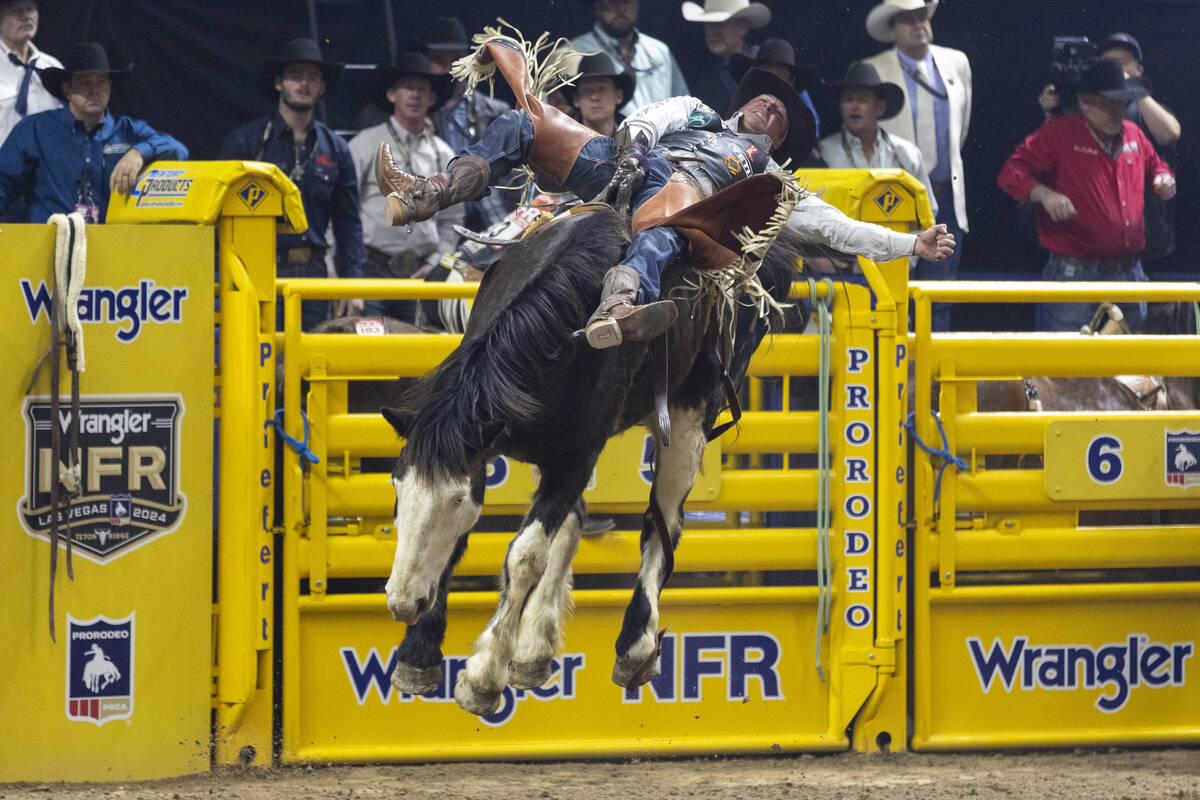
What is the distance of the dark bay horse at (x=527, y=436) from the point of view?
3301 millimetres

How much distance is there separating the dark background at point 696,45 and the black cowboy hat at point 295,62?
1.64 ft

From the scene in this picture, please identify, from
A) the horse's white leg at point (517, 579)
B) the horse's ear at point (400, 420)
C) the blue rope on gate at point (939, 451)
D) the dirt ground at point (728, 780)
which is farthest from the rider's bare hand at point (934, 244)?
the dirt ground at point (728, 780)

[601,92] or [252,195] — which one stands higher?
[601,92]

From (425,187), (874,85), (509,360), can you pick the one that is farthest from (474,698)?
(874,85)

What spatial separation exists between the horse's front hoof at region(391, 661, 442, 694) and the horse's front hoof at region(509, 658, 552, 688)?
182mm

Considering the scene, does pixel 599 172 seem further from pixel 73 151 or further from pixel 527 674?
pixel 73 151

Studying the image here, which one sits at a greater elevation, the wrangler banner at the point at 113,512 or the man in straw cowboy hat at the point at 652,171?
the man in straw cowboy hat at the point at 652,171

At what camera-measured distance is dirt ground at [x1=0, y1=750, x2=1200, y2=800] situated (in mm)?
5043

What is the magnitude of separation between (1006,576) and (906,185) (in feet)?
5.17

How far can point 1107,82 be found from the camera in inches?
316

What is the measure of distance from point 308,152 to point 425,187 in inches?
148

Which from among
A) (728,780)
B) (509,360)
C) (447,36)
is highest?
(447,36)

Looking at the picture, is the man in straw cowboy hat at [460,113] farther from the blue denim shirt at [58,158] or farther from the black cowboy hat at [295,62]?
the blue denim shirt at [58,158]

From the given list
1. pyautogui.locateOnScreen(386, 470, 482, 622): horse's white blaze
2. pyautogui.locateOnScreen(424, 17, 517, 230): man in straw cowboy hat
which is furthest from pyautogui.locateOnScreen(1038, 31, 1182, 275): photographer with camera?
pyautogui.locateOnScreen(386, 470, 482, 622): horse's white blaze
